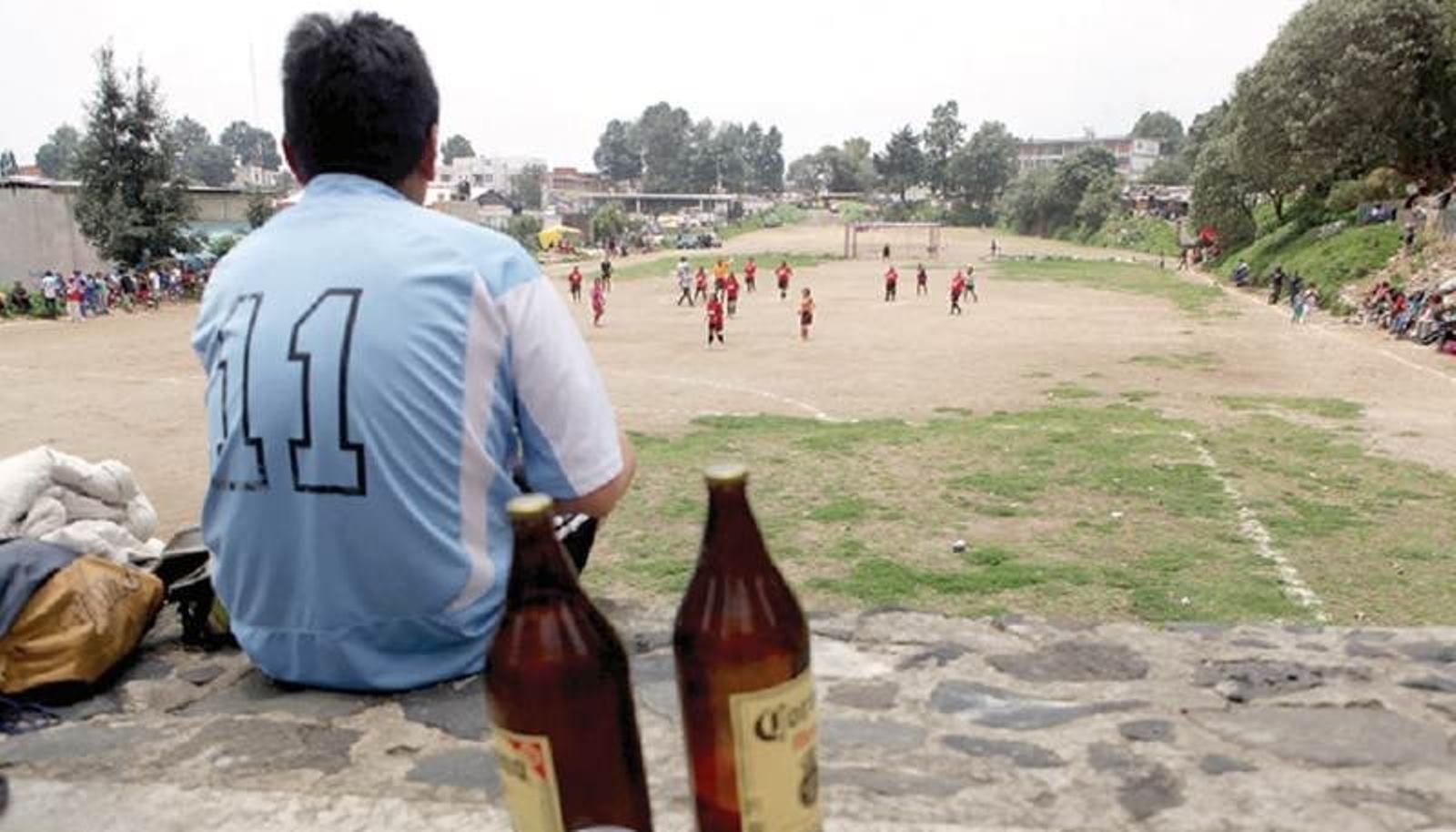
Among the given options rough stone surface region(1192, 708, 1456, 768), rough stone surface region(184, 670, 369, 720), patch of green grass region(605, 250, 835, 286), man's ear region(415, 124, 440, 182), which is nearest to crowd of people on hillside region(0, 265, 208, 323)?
patch of green grass region(605, 250, 835, 286)

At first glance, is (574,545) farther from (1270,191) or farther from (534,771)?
(1270,191)

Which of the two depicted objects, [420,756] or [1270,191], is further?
[1270,191]

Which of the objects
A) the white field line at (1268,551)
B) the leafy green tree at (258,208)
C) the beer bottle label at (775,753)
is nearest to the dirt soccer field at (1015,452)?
the white field line at (1268,551)

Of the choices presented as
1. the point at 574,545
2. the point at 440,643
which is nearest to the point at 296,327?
the point at 440,643

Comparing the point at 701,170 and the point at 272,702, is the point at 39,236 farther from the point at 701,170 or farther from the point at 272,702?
the point at 701,170

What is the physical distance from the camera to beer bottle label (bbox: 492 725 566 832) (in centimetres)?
112

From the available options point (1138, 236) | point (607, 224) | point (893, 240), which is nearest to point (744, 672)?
point (1138, 236)

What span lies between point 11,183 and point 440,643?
32907 mm

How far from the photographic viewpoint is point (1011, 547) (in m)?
7.04

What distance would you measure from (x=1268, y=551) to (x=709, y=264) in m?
44.3

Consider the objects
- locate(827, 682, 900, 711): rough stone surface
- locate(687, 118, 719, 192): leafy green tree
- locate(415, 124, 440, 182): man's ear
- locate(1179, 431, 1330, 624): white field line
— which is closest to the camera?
locate(415, 124, 440, 182): man's ear

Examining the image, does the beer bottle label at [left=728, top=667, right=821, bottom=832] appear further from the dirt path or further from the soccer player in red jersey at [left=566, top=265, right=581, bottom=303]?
the soccer player in red jersey at [left=566, top=265, right=581, bottom=303]

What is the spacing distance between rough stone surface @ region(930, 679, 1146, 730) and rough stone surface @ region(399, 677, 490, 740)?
40.1 inches

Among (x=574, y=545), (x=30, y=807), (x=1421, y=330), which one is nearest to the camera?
(x=30, y=807)
